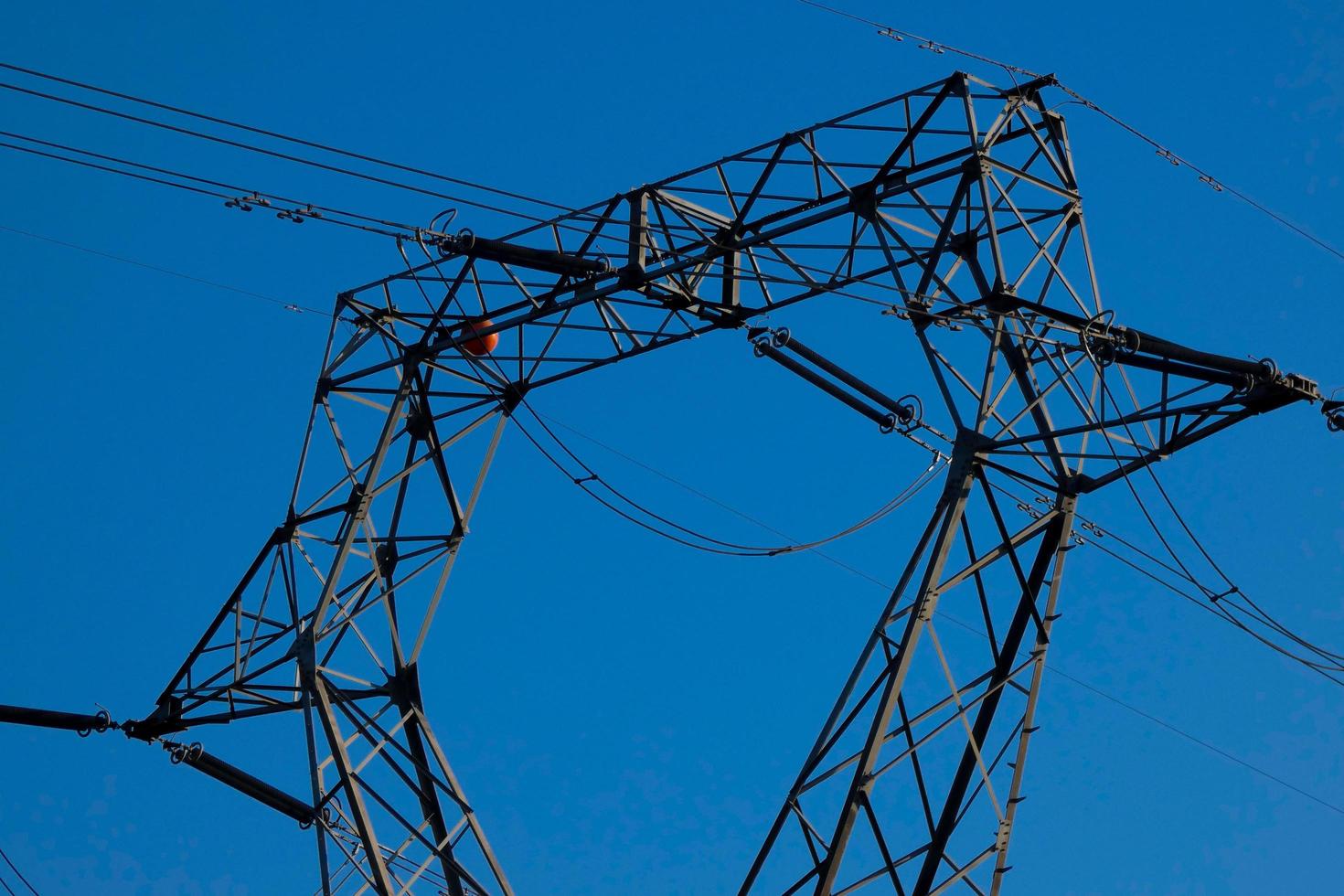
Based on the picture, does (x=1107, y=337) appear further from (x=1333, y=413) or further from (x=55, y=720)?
(x=55, y=720)

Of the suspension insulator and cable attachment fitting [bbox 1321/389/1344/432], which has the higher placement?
the suspension insulator

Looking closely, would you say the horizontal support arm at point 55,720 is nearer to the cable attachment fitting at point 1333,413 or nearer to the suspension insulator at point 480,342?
the suspension insulator at point 480,342

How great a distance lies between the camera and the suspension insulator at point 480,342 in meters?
22.6

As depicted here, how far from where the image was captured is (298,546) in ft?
76.1

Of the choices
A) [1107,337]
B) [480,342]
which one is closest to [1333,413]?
[1107,337]

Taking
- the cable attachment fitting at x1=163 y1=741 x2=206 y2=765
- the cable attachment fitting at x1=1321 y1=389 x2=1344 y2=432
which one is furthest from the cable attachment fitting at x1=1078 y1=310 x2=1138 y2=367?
the cable attachment fitting at x1=163 y1=741 x2=206 y2=765

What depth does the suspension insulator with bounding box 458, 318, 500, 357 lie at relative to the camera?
22.6m

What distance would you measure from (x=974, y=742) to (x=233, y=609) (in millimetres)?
9643

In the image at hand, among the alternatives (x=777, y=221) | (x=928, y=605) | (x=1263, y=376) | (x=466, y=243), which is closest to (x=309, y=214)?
(x=466, y=243)

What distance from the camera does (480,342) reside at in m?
22.9

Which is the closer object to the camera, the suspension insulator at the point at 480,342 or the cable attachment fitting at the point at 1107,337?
the cable attachment fitting at the point at 1107,337

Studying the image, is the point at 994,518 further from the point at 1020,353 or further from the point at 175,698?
the point at 175,698

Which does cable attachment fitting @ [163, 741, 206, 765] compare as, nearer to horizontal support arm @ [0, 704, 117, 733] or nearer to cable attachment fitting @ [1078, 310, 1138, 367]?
horizontal support arm @ [0, 704, 117, 733]

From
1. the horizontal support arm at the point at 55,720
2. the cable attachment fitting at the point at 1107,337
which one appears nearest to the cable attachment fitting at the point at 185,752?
the horizontal support arm at the point at 55,720
